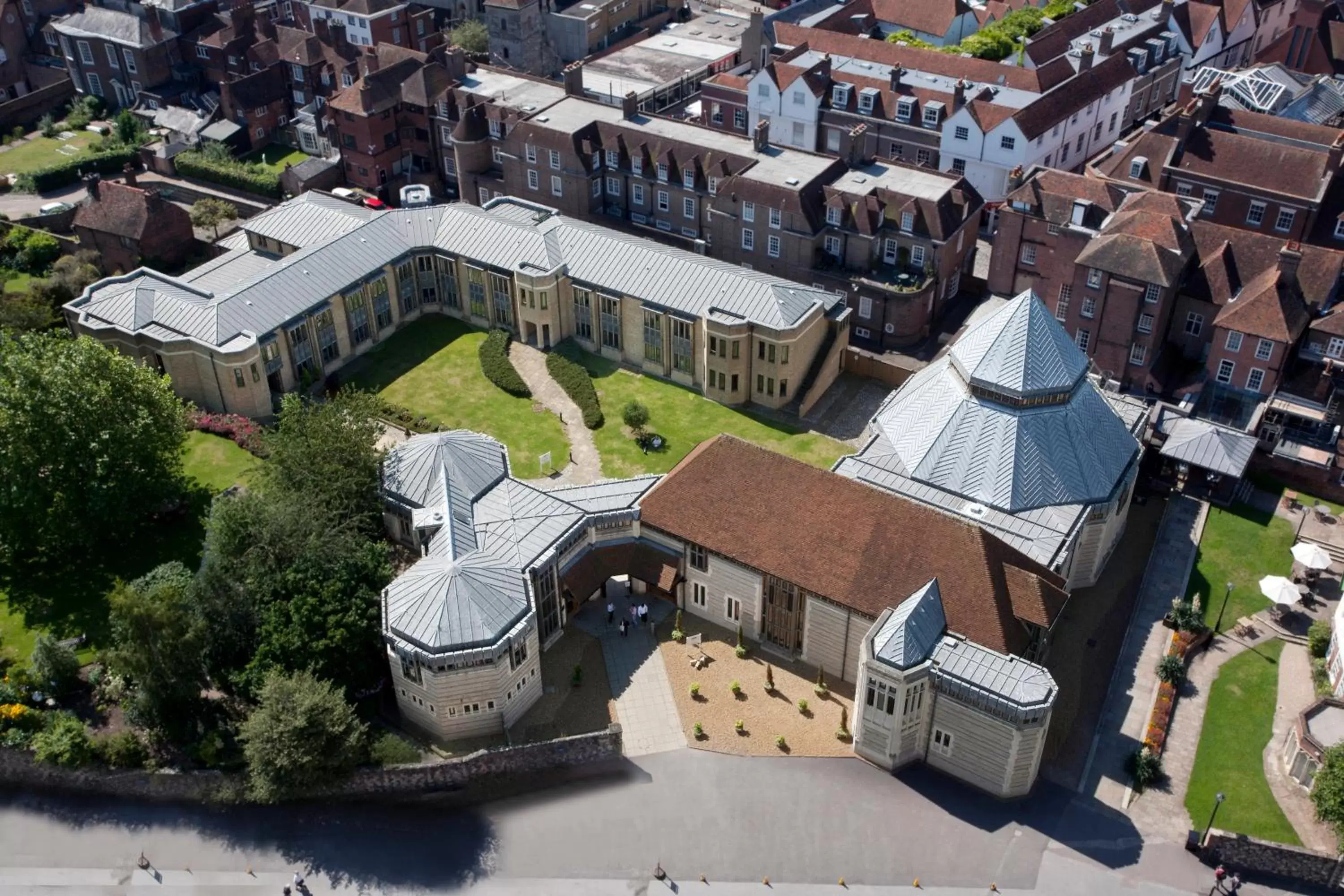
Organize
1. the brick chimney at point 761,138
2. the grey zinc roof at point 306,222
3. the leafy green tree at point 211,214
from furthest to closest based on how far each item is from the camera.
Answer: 1. the leafy green tree at point 211,214
2. the brick chimney at point 761,138
3. the grey zinc roof at point 306,222

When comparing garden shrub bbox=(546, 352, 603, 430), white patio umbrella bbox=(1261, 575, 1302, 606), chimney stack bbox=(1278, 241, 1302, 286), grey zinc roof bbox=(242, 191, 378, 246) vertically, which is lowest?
garden shrub bbox=(546, 352, 603, 430)

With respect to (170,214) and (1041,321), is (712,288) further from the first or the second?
(170,214)

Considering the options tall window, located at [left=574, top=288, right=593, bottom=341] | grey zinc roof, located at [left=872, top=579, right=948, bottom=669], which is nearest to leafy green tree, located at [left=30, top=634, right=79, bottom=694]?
grey zinc roof, located at [left=872, top=579, right=948, bottom=669]

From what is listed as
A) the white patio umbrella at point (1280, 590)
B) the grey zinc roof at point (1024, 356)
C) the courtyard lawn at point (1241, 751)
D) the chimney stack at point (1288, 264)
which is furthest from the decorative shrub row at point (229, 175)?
the courtyard lawn at point (1241, 751)

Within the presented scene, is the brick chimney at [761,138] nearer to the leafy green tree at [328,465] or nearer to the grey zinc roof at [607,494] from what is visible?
the grey zinc roof at [607,494]

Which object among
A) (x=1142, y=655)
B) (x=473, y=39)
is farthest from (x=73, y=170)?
(x=1142, y=655)

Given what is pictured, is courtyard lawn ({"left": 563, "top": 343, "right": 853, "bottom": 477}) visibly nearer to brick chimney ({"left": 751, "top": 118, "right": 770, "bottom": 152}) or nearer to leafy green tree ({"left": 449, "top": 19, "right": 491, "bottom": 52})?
brick chimney ({"left": 751, "top": 118, "right": 770, "bottom": 152})

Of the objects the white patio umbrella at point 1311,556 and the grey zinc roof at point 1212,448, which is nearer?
the white patio umbrella at point 1311,556
